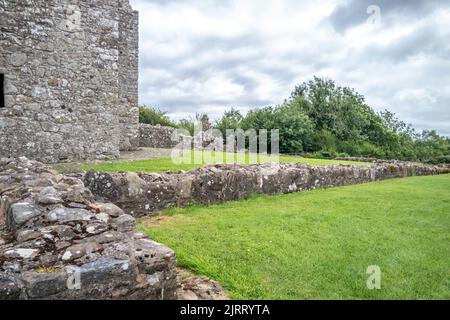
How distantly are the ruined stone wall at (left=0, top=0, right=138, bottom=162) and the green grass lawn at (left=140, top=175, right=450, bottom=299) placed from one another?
5.62m

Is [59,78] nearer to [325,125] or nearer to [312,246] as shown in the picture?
[312,246]

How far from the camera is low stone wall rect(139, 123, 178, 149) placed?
18531 mm

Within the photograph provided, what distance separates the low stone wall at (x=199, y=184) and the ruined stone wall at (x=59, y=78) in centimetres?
491

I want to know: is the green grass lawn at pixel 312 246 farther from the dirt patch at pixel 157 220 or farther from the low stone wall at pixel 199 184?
the low stone wall at pixel 199 184

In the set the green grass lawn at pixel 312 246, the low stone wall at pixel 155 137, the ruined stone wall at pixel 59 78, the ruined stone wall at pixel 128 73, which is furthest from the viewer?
the low stone wall at pixel 155 137

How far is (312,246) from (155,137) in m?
15.3

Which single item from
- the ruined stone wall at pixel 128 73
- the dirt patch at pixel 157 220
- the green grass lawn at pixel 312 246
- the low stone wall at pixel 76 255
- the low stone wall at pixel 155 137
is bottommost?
the green grass lawn at pixel 312 246

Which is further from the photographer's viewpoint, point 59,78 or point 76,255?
point 59,78

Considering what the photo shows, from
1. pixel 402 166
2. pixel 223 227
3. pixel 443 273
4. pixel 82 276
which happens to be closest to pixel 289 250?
pixel 223 227

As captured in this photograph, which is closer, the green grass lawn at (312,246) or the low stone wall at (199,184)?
the green grass lawn at (312,246)

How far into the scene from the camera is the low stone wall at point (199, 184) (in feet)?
19.6

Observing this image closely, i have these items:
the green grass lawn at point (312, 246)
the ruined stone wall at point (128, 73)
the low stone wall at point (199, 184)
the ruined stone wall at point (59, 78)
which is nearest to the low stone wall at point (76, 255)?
the green grass lawn at point (312, 246)

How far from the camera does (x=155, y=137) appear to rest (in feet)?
61.8

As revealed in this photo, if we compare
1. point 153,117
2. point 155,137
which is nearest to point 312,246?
point 155,137
